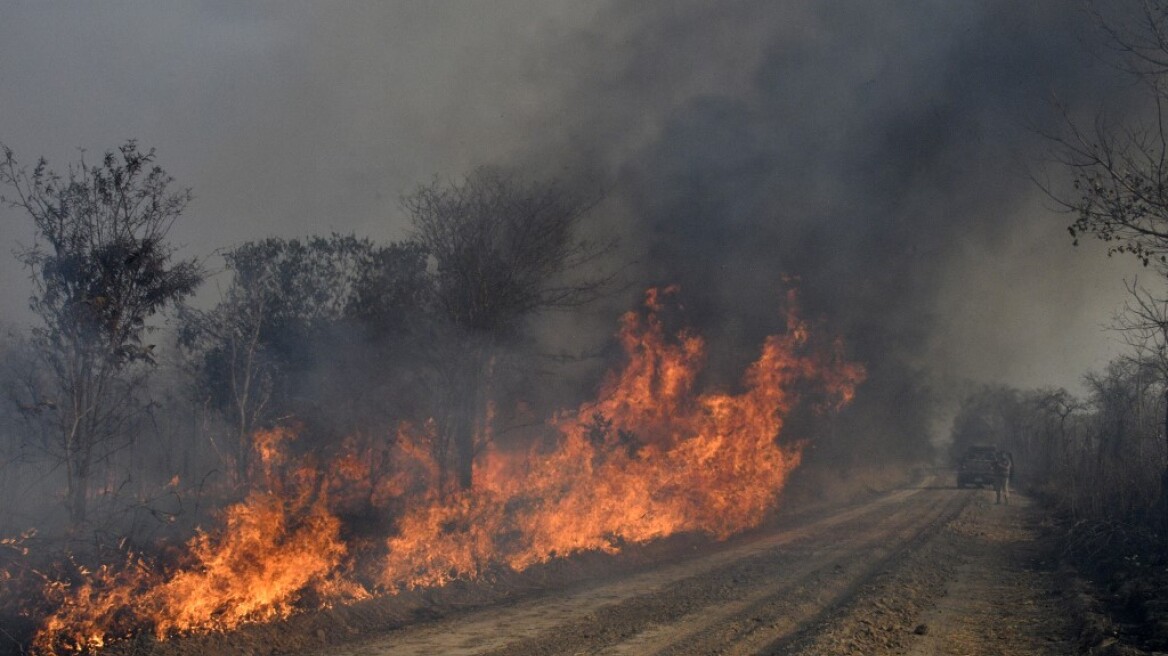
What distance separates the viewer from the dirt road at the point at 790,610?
973 centimetres

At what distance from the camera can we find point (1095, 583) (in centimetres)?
1373

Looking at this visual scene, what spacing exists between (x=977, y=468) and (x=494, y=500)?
32.2 meters

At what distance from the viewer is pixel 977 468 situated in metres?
40.5

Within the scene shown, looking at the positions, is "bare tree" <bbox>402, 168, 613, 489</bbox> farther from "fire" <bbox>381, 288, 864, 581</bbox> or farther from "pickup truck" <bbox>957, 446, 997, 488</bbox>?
"pickup truck" <bbox>957, 446, 997, 488</bbox>

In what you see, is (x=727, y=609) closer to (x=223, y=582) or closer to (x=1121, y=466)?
(x=223, y=582)

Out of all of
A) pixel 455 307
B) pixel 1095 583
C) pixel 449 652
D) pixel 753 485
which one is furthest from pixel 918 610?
pixel 455 307

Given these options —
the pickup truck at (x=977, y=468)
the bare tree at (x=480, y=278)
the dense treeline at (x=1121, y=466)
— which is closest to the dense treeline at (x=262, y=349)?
the bare tree at (x=480, y=278)

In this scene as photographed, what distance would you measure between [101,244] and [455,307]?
8.39 metres

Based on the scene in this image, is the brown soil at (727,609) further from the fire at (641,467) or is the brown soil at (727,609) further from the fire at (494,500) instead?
the fire at (641,467)

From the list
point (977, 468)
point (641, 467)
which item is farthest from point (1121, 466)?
point (977, 468)

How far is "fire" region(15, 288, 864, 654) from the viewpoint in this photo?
10070mm

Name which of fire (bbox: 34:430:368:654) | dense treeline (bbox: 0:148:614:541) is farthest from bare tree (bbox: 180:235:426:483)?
fire (bbox: 34:430:368:654)

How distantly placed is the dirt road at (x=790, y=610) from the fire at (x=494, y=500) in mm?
1561

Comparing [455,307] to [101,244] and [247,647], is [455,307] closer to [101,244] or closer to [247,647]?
[101,244]
